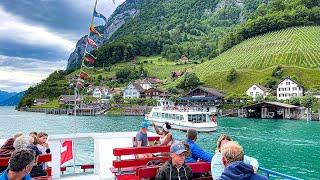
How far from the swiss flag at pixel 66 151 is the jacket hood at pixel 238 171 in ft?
34.7

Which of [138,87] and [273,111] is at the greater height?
[138,87]

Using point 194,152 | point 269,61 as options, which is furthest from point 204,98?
point 194,152

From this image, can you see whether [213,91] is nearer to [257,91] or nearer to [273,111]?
[257,91]

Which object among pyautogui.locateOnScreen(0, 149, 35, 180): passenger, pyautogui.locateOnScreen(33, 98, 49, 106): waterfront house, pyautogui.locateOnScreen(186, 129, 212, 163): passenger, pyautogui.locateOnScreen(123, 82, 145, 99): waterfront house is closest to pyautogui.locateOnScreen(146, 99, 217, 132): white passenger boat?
pyautogui.locateOnScreen(186, 129, 212, 163): passenger

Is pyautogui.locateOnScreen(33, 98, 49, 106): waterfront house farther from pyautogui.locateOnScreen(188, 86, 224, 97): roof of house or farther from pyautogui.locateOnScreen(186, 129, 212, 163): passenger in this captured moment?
pyautogui.locateOnScreen(186, 129, 212, 163): passenger

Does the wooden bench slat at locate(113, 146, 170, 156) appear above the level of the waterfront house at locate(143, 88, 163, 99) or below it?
below

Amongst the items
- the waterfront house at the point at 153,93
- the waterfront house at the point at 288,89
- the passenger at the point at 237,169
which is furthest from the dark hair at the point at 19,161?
the waterfront house at the point at 153,93

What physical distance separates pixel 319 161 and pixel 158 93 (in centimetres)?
11923

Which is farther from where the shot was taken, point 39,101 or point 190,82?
point 39,101

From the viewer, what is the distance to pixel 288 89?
11344 cm

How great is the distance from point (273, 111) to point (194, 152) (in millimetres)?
102481

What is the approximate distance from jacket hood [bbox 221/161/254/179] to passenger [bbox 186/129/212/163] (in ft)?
16.1

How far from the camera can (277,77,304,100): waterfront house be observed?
112m

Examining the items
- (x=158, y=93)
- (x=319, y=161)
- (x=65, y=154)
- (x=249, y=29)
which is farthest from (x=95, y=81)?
(x=65, y=154)
